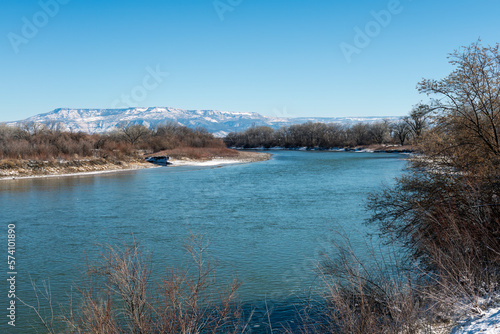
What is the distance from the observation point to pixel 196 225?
58.7 ft

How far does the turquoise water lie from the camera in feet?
38.7

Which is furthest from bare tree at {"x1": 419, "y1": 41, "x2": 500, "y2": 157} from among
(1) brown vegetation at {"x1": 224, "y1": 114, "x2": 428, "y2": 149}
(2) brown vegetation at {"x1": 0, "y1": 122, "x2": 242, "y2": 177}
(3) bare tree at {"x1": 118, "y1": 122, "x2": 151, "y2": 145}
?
(1) brown vegetation at {"x1": 224, "y1": 114, "x2": 428, "y2": 149}

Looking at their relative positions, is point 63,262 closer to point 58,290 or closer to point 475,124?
point 58,290

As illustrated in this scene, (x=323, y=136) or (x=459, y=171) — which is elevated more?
(x=323, y=136)

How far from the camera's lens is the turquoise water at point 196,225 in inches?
464

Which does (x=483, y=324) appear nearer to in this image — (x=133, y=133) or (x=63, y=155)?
(x=63, y=155)

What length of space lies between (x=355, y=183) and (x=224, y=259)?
2173 centimetres

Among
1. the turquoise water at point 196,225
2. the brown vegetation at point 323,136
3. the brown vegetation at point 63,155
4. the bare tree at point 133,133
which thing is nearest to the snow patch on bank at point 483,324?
the turquoise water at point 196,225

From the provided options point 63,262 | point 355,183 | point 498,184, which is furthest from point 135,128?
point 498,184

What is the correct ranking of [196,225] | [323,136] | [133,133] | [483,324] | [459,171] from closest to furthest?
1. [483,324]
2. [459,171]
3. [196,225]
4. [133,133]
5. [323,136]

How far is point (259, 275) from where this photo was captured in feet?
38.4

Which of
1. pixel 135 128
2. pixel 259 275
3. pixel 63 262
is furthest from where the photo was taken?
pixel 135 128

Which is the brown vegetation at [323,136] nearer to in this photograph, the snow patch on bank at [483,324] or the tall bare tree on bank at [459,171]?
the tall bare tree on bank at [459,171]

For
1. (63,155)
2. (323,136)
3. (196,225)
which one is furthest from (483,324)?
(323,136)
